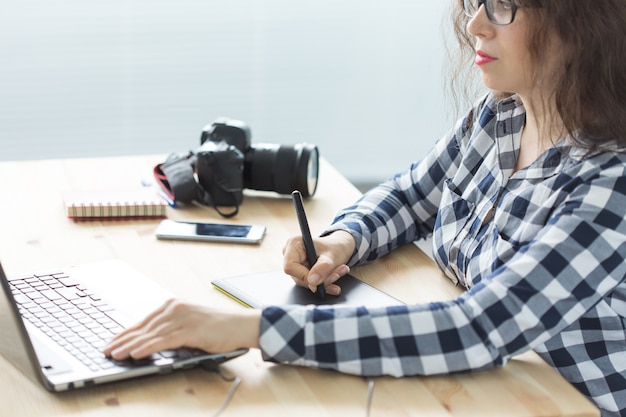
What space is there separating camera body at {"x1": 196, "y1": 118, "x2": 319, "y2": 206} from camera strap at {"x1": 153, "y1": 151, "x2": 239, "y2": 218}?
0.02m

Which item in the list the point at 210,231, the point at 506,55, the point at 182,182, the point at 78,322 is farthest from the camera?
the point at 182,182

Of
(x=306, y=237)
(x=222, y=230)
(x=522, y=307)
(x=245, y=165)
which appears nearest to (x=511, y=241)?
(x=522, y=307)

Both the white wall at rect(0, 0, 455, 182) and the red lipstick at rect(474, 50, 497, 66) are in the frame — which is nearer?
the red lipstick at rect(474, 50, 497, 66)

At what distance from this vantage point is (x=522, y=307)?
1105 millimetres

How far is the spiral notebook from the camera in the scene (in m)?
1.62

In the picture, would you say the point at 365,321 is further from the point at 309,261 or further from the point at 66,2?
the point at 66,2

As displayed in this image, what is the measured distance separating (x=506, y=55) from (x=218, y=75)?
1.58 metres

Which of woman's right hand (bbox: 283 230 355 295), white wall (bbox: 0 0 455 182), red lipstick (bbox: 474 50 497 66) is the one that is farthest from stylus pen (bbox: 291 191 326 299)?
white wall (bbox: 0 0 455 182)

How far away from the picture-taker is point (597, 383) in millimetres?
1268

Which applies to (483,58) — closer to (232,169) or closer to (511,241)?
(511,241)

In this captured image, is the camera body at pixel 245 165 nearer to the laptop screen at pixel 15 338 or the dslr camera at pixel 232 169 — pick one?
the dslr camera at pixel 232 169

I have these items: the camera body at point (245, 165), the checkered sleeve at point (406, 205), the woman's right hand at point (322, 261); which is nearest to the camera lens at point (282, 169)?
the camera body at point (245, 165)

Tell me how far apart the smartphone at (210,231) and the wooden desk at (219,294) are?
0.06ft

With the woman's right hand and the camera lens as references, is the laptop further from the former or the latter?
the camera lens
